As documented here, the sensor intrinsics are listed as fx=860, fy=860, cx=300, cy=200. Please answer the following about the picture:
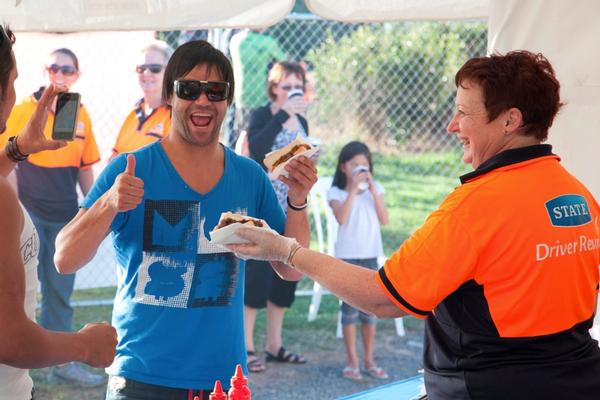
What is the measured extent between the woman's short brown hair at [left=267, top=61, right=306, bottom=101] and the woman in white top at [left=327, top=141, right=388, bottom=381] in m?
0.73

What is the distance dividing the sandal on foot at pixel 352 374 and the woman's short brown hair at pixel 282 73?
2.20 m

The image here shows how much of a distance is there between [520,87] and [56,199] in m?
4.64

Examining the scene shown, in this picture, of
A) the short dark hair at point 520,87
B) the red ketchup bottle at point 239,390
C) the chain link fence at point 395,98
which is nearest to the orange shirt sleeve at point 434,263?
the short dark hair at point 520,87

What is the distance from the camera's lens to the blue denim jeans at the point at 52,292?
616cm

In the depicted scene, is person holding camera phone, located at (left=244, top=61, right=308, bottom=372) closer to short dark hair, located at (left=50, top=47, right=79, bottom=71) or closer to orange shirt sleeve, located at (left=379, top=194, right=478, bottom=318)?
short dark hair, located at (left=50, top=47, right=79, bottom=71)

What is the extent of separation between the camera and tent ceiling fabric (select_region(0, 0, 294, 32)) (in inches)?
122

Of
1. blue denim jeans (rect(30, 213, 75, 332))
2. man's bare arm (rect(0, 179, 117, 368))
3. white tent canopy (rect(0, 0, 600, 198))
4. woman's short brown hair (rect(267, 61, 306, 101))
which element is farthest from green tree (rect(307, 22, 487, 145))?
man's bare arm (rect(0, 179, 117, 368))

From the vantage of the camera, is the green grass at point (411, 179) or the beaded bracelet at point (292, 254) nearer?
the beaded bracelet at point (292, 254)

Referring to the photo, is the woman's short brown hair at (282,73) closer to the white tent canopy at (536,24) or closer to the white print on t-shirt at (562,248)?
the white tent canopy at (536,24)

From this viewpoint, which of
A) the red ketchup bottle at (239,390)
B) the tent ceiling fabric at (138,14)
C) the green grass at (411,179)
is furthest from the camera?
the green grass at (411,179)

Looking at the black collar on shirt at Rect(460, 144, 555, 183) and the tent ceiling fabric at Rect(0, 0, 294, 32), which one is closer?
the black collar on shirt at Rect(460, 144, 555, 183)

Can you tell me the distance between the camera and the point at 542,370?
7.43 feet

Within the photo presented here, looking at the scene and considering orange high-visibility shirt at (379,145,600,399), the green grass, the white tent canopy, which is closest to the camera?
orange high-visibility shirt at (379,145,600,399)

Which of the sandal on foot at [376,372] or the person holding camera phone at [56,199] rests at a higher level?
the person holding camera phone at [56,199]
